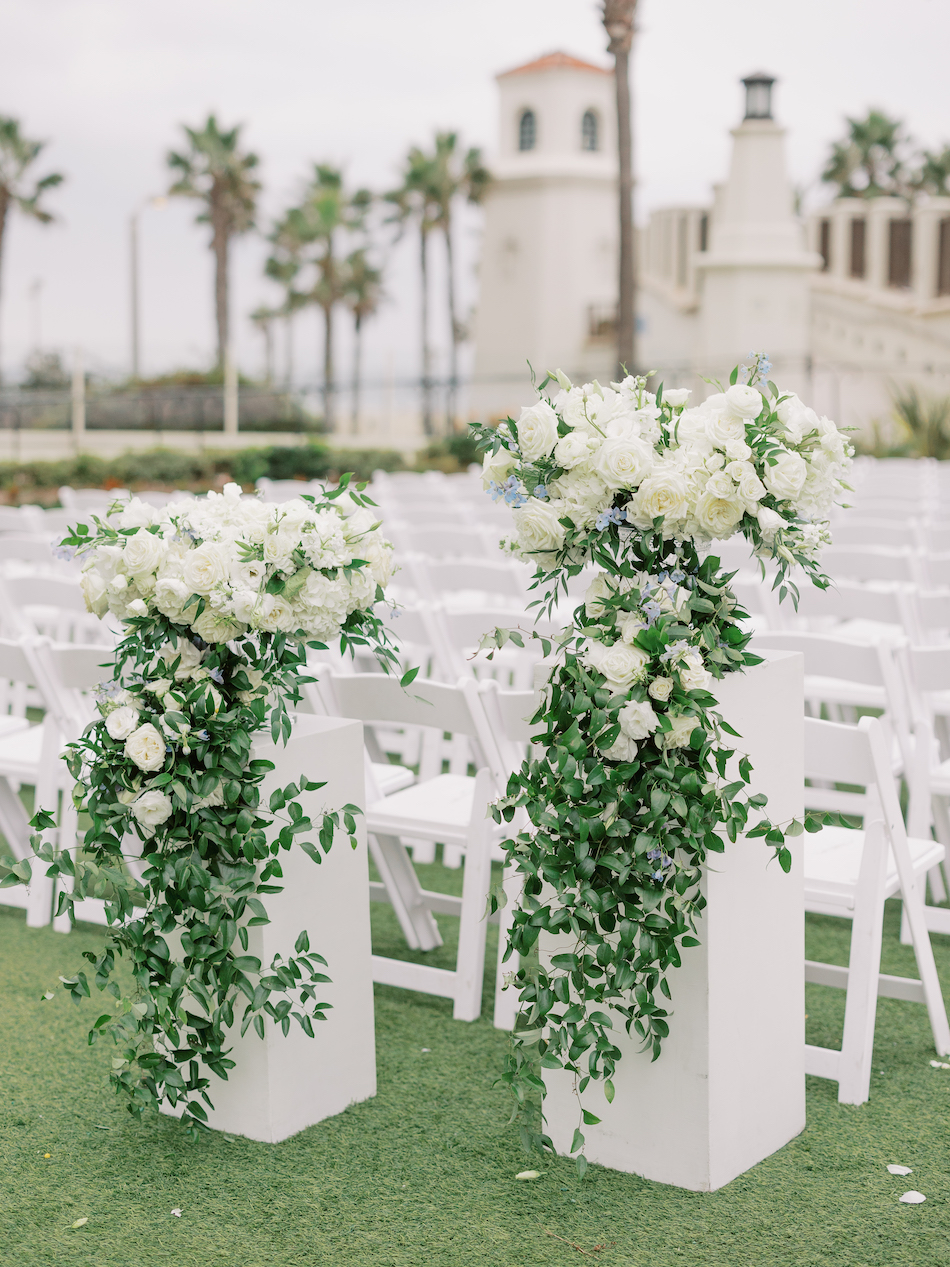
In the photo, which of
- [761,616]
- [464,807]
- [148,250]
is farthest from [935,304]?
[148,250]

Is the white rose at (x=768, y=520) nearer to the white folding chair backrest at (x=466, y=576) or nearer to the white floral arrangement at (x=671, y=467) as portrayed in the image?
the white floral arrangement at (x=671, y=467)

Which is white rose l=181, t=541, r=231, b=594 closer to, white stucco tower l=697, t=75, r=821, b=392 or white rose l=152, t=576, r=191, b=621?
white rose l=152, t=576, r=191, b=621

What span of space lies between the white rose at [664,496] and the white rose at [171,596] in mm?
949

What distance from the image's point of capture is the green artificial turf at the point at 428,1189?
2.80 m

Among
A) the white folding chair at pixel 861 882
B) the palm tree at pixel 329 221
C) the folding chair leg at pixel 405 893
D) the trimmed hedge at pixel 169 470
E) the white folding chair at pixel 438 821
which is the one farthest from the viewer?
the palm tree at pixel 329 221

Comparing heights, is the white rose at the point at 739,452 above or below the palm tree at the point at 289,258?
below

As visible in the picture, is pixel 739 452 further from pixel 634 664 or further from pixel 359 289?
pixel 359 289

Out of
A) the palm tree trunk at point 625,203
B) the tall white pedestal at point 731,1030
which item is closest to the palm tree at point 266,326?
the palm tree trunk at point 625,203

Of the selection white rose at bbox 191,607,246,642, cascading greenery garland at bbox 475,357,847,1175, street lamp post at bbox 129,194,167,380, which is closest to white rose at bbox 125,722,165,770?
white rose at bbox 191,607,246,642

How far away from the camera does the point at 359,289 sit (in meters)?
52.1

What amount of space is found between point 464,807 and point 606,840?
1.36 meters

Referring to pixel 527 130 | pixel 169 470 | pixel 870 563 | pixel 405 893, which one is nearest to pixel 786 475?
pixel 405 893

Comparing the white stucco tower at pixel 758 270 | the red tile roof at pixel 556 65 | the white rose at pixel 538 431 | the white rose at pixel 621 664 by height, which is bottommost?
the white rose at pixel 621 664

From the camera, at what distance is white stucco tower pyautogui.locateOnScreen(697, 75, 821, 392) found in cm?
2745
